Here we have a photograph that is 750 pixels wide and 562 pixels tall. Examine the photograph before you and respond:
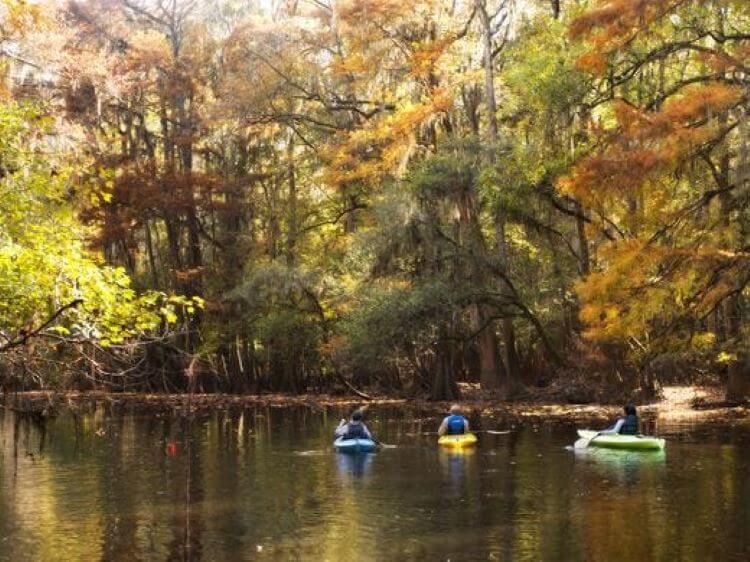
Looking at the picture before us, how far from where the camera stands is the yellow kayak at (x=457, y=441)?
69.6 feet

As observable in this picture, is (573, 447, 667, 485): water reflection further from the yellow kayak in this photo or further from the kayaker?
the kayaker

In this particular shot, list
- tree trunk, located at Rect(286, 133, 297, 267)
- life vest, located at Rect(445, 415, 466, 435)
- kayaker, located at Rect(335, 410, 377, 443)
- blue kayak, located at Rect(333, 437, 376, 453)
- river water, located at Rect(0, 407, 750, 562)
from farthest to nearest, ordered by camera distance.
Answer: tree trunk, located at Rect(286, 133, 297, 267)
life vest, located at Rect(445, 415, 466, 435)
kayaker, located at Rect(335, 410, 377, 443)
blue kayak, located at Rect(333, 437, 376, 453)
river water, located at Rect(0, 407, 750, 562)

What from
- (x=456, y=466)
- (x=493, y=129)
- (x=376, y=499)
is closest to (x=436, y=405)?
(x=493, y=129)

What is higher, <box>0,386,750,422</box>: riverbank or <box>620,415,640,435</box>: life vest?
<box>0,386,750,422</box>: riverbank

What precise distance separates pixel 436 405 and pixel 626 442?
41.2ft

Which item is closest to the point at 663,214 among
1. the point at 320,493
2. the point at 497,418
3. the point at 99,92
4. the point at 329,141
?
the point at 497,418

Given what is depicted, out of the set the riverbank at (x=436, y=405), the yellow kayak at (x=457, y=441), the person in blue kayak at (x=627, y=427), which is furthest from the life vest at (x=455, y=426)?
the riverbank at (x=436, y=405)

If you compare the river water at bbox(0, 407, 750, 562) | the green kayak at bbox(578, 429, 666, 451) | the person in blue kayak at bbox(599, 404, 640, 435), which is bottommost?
the river water at bbox(0, 407, 750, 562)

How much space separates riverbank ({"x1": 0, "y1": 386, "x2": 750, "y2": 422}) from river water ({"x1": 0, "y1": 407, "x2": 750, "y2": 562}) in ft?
10.2

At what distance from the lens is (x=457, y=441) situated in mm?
21281

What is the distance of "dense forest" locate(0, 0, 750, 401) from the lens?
841 inches

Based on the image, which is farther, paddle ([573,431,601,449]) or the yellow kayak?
the yellow kayak

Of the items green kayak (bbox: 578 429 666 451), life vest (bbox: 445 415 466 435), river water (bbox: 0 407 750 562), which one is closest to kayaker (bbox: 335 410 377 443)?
river water (bbox: 0 407 750 562)

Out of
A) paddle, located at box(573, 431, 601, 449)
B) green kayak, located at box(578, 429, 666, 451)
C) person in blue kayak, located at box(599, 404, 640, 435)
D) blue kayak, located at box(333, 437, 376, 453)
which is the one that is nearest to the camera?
green kayak, located at box(578, 429, 666, 451)
